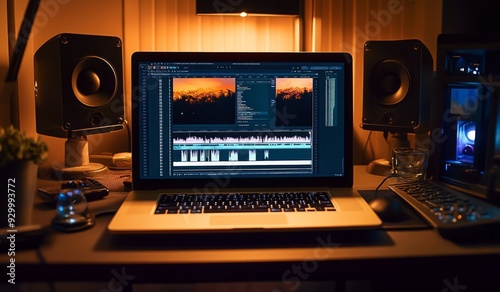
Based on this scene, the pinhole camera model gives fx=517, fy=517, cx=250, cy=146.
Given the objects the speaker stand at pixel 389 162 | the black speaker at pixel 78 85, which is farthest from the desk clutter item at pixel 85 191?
the speaker stand at pixel 389 162

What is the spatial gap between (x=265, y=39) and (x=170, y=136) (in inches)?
26.5

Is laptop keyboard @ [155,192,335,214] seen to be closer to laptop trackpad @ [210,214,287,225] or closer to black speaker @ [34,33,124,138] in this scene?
laptop trackpad @ [210,214,287,225]

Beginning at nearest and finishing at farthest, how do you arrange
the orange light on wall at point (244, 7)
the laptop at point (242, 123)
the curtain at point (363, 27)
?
the laptop at point (242, 123) → the orange light on wall at point (244, 7) → the curtain at point (363, 27)

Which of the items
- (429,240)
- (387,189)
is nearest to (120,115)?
→ (387,189)

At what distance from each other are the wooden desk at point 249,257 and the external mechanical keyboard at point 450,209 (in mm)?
25

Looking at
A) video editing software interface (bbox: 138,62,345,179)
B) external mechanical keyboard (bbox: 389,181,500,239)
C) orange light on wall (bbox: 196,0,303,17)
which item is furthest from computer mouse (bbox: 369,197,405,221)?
orange light on wall (bbox: 196,0,303,17)

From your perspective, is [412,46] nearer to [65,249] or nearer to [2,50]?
[65,249]

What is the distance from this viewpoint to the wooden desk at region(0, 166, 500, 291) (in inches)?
31.9

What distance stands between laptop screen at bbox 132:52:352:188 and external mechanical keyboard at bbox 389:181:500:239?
153mm

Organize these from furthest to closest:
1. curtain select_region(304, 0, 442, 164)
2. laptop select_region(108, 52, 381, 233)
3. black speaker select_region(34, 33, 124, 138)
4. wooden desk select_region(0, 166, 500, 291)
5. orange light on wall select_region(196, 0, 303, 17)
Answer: curtain select_region(304, 0, 442, 164) → orange light on wall select_region(196, 0, 303, 17) → black speaker select_region(34, 33, 124, 138) → laptop select_region(108, 52, 381, 233) → wooden desk select_region(0, 166, 500, 291)

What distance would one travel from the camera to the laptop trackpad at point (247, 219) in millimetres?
922

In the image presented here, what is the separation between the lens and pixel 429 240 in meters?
0.90

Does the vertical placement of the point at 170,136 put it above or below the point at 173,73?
below

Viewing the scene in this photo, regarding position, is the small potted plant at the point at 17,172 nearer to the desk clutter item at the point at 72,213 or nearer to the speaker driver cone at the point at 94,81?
the desk clutter item at the point at 72,213
